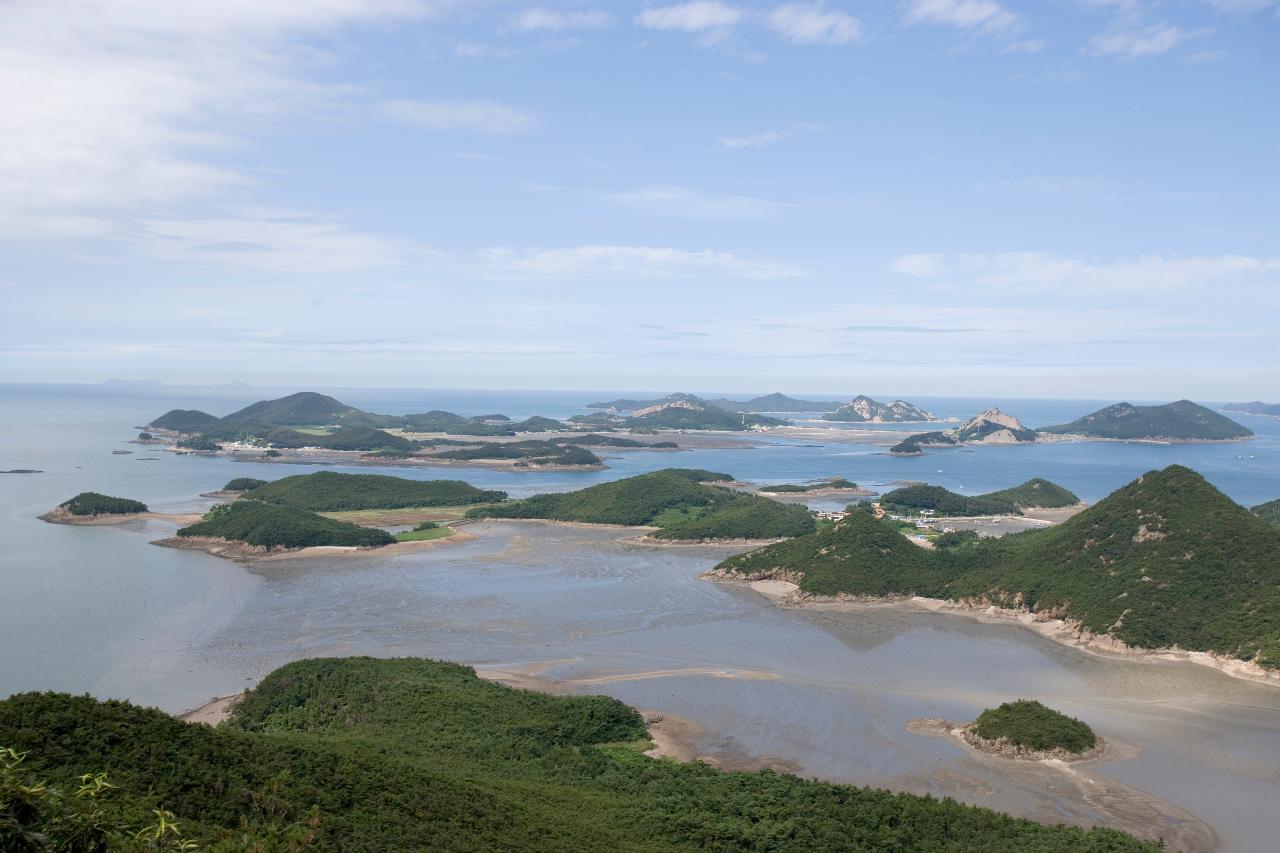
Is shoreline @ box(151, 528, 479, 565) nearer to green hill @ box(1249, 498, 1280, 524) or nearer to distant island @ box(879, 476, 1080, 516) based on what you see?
distant island @ box(879, 476, 1080, 516)

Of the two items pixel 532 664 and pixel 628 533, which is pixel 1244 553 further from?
pixel 628 533

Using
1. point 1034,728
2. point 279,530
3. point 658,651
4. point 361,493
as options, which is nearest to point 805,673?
point 658,651

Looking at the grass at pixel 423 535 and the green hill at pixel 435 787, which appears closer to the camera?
the green hill at pixel 435 787

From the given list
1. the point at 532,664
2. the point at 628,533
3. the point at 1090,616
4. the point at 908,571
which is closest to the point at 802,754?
the point at 532,664

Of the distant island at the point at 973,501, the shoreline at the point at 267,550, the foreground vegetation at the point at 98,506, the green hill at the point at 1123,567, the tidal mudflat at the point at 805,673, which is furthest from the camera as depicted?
the distant island at the point at 973,501

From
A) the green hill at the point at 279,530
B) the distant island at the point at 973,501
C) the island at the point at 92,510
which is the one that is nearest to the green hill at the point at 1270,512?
the distant island at the point at 973,501

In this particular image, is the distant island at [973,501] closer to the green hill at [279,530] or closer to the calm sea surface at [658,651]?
the calm sea surface at [658,651]

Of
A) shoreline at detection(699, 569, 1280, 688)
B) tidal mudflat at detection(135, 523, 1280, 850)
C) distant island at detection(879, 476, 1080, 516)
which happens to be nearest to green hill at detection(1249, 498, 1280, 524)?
distant island at detection(879, 476, 1080, 516)
